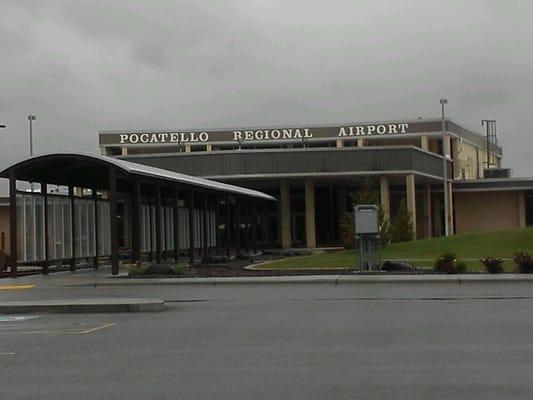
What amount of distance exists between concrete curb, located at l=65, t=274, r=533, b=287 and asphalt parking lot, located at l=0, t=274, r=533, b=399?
4.50 m

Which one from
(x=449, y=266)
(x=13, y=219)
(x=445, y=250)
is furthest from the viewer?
(x=445, y=250)

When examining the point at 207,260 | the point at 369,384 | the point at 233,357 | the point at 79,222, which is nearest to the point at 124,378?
the point at 233,357

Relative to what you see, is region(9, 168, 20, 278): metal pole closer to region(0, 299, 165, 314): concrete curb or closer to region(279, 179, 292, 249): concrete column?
region(0, 299, 165, 314): concrete curb

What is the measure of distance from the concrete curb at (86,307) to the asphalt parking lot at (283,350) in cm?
44

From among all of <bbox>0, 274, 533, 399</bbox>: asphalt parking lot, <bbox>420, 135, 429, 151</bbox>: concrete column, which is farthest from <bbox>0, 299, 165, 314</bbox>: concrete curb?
<bbox>420, 135, 429, 151</bbox>: concrete column

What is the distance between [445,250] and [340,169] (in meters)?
16.5

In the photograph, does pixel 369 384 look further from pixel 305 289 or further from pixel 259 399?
pixel 305 289

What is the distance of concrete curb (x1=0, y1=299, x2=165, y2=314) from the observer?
1841 cm

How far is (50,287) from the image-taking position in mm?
26438

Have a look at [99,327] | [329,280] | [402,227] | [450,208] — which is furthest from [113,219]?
[450,208]

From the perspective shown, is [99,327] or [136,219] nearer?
[99,327]

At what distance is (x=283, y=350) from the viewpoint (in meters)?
12.0

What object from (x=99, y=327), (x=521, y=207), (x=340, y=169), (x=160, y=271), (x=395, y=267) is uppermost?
(x=340, y=169)

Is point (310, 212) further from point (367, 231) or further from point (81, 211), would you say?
point (367, 231)
